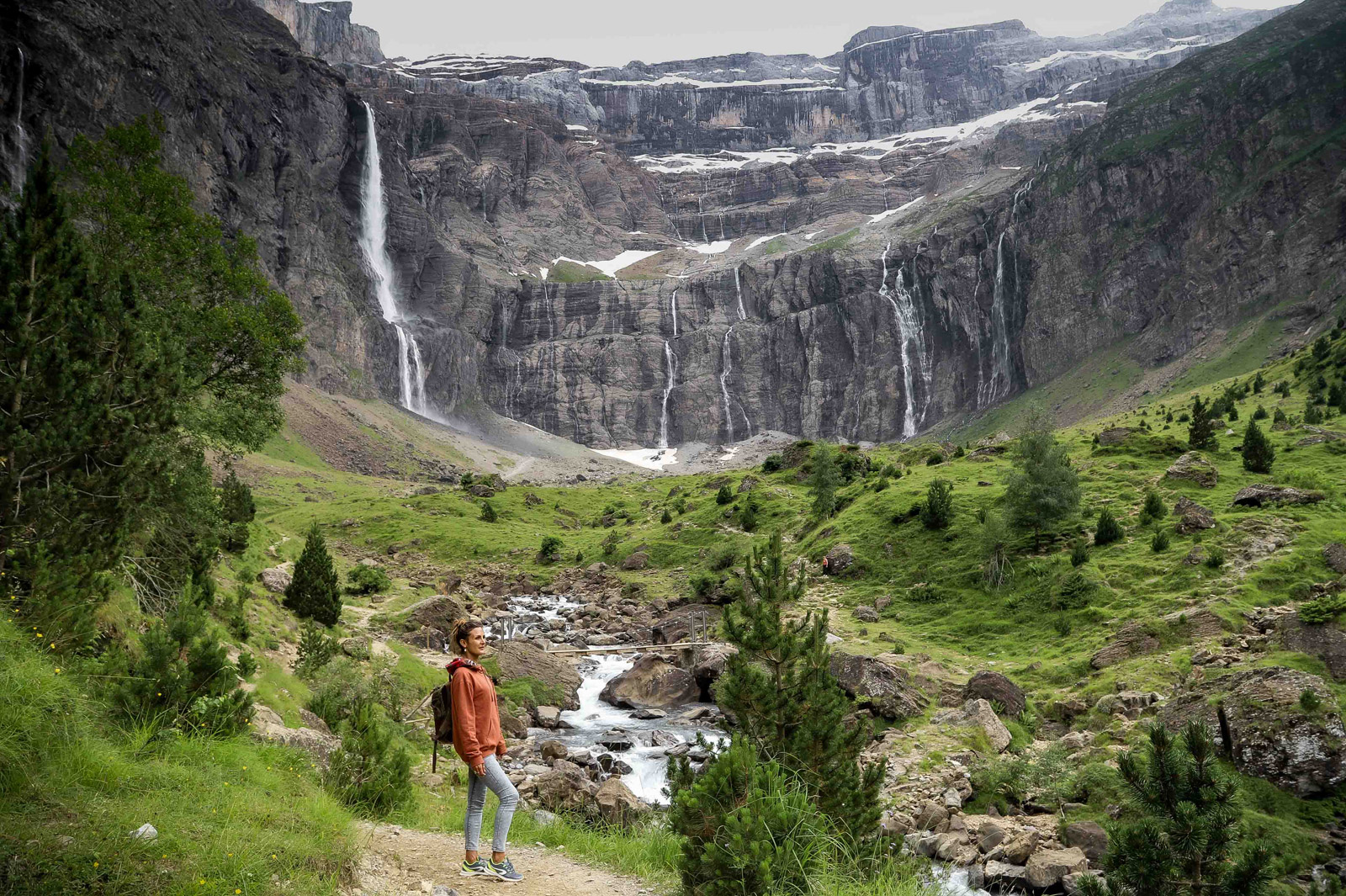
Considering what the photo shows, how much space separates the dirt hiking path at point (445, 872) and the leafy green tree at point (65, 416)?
4433mm

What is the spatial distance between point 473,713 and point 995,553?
94.2 ft

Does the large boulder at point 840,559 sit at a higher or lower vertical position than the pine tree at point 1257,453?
lower

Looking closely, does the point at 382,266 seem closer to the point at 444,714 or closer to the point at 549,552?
the point at 549,552

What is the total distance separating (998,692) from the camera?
21.2 metres

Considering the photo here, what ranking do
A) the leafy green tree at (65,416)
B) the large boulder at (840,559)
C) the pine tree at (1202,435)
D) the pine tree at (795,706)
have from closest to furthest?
the leafy green tree at (65,416), the pine tree at (795,706), the large boulder at (840,559), the pine tree at (1202,435)

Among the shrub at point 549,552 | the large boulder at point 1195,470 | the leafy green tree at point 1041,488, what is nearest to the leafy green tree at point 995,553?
the leafy green tree at point 1041,488

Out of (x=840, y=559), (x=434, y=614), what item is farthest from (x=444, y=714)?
(x=840, y=559)

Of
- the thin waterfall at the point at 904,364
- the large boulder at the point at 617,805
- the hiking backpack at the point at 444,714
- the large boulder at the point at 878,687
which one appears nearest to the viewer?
the hiking backpack at the point at 444,714

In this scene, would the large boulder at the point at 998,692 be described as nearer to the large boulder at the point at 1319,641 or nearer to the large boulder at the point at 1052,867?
the large boulder at the point at 1319,641

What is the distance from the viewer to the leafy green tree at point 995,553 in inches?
1224

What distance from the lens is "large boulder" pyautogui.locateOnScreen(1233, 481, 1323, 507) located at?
1080 inches

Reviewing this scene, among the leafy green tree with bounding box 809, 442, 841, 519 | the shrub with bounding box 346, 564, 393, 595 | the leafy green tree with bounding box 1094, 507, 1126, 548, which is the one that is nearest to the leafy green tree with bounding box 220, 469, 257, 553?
the shrub with bounding box 346, 564, 393, 595

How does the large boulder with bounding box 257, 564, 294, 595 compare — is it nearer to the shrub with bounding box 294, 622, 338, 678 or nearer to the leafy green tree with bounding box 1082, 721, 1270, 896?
the shrub with bounding box 294, 622, 338, 678

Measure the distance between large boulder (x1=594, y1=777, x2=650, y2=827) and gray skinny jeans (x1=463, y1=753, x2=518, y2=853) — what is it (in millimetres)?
4674
